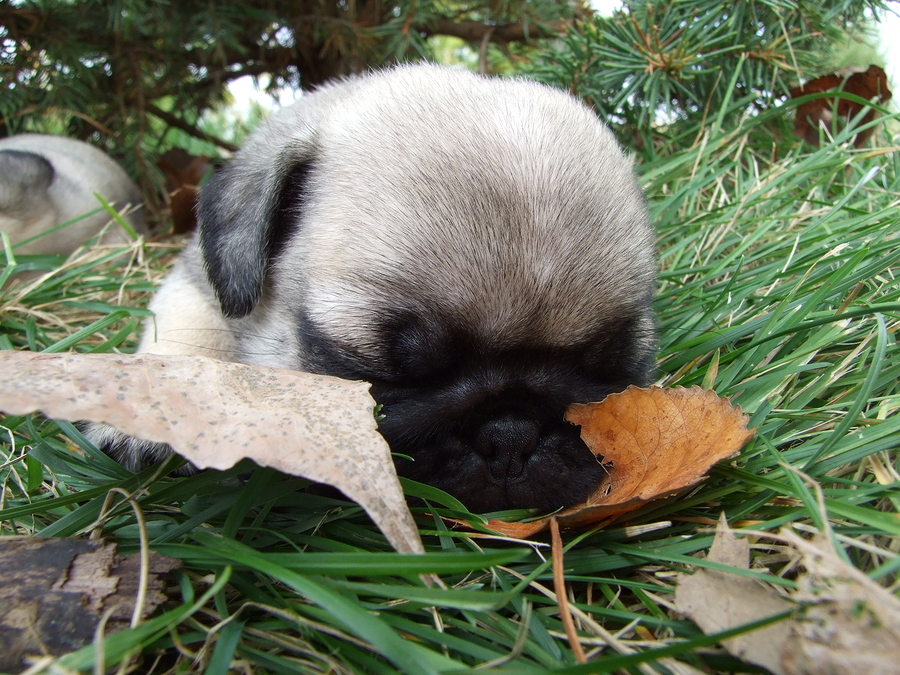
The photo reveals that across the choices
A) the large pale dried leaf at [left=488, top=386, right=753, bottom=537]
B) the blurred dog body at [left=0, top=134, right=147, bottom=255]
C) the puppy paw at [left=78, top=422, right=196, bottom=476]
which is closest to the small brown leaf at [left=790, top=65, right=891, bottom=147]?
the large pale dried leaf at [left=488, top=386, right=753, bottom=537]

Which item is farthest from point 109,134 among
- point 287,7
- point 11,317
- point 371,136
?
point 371,136

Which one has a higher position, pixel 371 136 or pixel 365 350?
pixel 371 136

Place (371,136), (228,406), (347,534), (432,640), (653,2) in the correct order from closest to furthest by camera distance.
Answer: (432,640) → (228,406) → (347,534) → (371,136) → (653,2)

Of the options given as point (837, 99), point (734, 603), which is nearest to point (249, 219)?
point (734, 603)

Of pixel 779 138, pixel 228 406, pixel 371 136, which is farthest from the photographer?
pixel 779 138

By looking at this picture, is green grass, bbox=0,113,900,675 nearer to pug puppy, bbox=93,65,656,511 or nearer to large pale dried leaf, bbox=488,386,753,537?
large pale dried leaf, bbox=488,386,753,537

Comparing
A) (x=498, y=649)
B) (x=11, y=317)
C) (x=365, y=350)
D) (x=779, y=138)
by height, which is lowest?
(x=11, y=317)

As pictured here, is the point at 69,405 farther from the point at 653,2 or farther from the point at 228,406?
the point at 653,2
